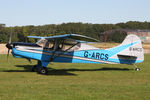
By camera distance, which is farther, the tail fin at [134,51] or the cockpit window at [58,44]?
the tail fin at [134,51]

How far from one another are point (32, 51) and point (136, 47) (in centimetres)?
655

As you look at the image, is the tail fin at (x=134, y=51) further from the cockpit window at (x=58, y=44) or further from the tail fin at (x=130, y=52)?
the cockpit window at (x=58, y=44)

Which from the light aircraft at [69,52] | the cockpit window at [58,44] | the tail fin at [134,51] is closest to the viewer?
the light aircraft at [69,52]

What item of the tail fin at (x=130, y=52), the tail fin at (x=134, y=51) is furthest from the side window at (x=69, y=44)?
the tail fin at (x=134, y=51)

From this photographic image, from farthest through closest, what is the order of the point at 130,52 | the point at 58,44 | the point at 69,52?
the point at 130,52
the point at 69,52
the point at 58,44

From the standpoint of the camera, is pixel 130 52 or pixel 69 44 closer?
pixel 69 44

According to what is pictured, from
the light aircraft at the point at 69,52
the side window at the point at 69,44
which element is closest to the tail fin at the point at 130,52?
the light aircraft at the point at 69,52

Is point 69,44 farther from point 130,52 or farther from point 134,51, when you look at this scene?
point 134,51

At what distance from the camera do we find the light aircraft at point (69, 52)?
41.5ft

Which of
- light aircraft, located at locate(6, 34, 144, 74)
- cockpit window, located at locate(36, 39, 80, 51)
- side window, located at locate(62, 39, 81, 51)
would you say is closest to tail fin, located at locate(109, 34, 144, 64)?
light aircraft, located at locate(6, 34, 144, 74)

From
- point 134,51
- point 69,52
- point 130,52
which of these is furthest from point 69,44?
point 134,51

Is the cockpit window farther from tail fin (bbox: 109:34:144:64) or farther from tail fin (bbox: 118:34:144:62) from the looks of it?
tail fin (bbox: 118:34:144:62)

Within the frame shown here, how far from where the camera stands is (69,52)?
530 inches

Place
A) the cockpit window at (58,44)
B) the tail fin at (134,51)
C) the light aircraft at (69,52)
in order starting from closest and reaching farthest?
1. the light aircraft at (69,52)
2. the cockpit window at (58,44)
3. the tail fin at (134,51)
